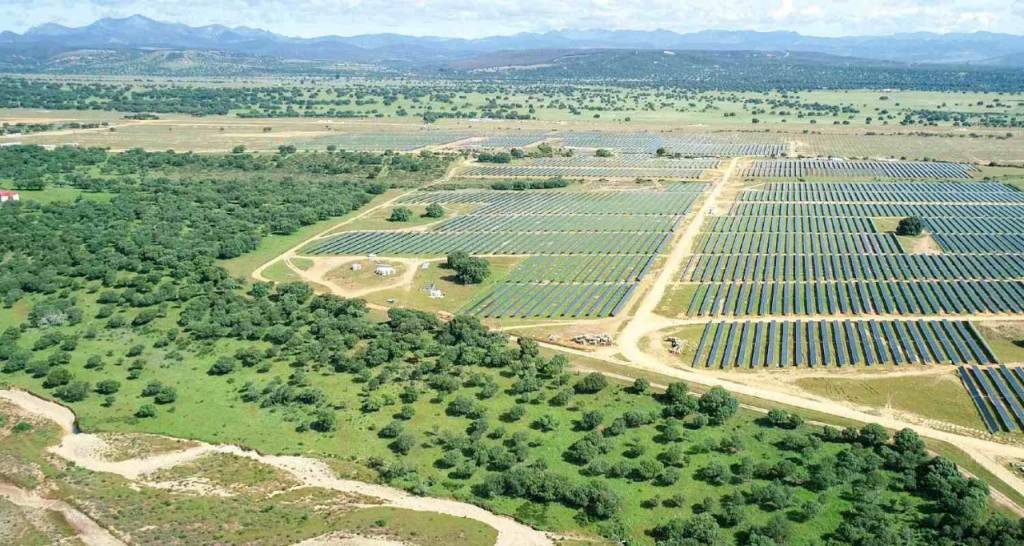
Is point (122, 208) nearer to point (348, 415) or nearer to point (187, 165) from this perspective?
point (187, 165)

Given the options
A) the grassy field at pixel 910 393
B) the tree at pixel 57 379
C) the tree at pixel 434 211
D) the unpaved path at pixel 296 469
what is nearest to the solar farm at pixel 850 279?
the grassy field at pixel 910 393

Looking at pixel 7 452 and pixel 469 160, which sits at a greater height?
pixel 469 160

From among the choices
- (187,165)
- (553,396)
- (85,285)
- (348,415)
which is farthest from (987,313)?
(187,165)

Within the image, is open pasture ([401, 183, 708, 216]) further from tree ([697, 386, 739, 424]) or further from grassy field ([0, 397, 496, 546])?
grassy field ([0, 397, 496, 546])

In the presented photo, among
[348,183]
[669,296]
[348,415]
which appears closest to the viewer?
[348,415]

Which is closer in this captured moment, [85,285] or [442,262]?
[85,285]

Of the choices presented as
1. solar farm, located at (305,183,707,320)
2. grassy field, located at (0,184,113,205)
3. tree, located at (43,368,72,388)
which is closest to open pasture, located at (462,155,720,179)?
solar farm, located at (305,183,707,320)

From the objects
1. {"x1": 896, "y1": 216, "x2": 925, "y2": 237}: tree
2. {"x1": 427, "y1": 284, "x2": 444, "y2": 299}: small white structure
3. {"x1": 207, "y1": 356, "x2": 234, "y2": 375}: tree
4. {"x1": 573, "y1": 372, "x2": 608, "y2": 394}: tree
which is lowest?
{"x1": 207, "y1": 356, "x2": 234, "y2": 375}: tree
